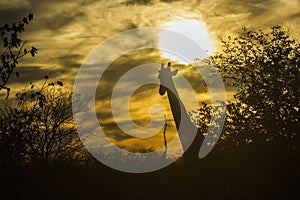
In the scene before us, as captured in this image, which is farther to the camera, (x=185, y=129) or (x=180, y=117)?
(x=180, y=117)

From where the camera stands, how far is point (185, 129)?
939 inches

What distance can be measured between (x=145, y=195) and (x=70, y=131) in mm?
23624

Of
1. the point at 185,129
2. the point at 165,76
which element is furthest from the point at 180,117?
the point at 165,76

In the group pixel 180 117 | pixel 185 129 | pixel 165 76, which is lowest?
pixel 185 129

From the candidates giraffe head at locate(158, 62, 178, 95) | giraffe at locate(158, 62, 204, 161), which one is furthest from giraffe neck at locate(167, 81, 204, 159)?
giraffe head at locate(158, 62, 178, 95)

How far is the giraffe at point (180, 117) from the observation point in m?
23.4

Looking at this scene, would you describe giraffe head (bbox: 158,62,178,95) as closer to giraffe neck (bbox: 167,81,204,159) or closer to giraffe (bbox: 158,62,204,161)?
giraffe (bbox: 158,62,204,161)

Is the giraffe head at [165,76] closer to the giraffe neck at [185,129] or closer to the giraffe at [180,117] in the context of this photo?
the giraffe at [180,117]

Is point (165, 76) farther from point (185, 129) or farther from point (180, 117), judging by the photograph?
point (185, 129)

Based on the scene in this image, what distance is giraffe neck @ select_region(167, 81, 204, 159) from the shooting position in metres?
23.1

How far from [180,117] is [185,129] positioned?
0.75 meters

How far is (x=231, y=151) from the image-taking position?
28188 mm

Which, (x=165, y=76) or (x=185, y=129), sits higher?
(x=165, y=76)

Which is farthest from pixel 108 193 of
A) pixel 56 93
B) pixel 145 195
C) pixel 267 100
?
pixel 56 93
